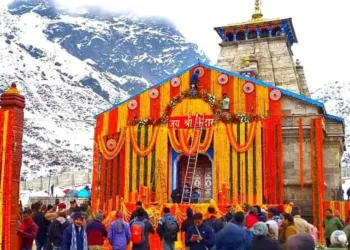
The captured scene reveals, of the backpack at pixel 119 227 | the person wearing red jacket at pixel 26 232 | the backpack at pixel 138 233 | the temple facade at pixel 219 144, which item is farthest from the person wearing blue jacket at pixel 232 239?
the temple facade at pixel 219 144

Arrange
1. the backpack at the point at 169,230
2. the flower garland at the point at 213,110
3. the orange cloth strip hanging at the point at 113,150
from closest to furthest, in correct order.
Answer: the backpack at the point at 169,230, the flower garland at the point at 213,110, the orange cloth strip hanging at the point at 113,150

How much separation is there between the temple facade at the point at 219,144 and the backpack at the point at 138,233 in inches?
393

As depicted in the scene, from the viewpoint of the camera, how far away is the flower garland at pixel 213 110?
2044cm

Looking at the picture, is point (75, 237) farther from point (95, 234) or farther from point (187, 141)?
point (187, 141)

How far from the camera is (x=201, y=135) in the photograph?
20.9 m

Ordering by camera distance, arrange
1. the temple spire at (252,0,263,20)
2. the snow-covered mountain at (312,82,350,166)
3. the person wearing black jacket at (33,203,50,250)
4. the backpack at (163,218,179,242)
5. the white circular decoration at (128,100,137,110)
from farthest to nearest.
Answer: the snow-covered mountain at (312,82,350,166)
the temple spire at (252,0,263,20)
the white circular decoration at (128,100,137,110)
the person wearing black jacket at (33,203,50,250)
the backpack at (163,218,179,242)

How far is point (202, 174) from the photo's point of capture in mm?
21875

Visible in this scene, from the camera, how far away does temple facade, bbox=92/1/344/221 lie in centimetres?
1961

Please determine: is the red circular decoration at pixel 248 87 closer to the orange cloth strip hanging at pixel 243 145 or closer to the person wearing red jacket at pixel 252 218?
the orange cloth strip hanging at pixel 243 145

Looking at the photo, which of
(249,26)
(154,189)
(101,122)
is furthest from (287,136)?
(249,26)

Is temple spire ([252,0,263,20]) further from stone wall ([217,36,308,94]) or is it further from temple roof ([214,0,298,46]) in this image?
stone wall ([217,36,308,94])

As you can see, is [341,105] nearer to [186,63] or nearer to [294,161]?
[294,161]

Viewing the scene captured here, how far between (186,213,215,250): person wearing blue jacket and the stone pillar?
3.16 meters

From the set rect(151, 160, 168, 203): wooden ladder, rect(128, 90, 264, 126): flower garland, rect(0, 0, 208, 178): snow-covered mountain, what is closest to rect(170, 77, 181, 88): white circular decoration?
rect(128, 90, 264, 126): flower garland
